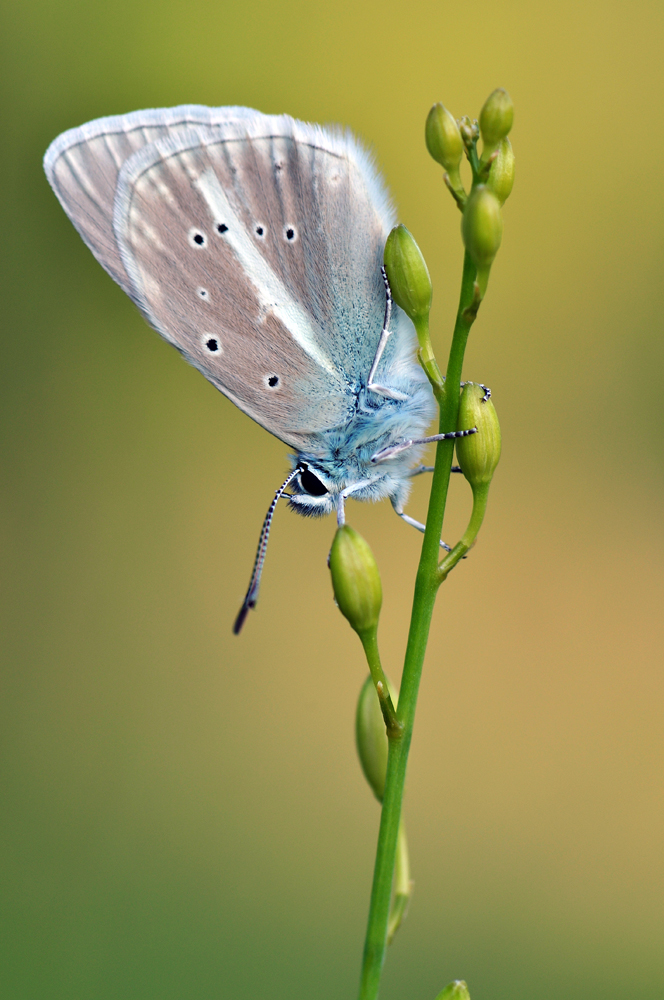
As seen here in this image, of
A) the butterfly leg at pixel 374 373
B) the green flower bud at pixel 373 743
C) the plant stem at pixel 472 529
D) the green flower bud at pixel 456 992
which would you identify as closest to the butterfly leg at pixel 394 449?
the butterfly leg at pixel 374 373

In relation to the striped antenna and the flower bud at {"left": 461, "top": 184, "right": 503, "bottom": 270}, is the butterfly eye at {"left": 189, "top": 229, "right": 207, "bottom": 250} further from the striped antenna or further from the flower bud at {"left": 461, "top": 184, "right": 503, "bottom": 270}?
the flower bud at {"left": 461, "top": 184, "right": 503, "bottom": 270}

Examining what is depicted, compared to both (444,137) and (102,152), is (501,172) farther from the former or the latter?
(102,152)

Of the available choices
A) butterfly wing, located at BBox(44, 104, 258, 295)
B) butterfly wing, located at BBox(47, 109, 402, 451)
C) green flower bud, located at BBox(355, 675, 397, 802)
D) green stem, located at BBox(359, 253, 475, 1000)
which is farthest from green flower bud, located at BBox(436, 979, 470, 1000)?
butterfly wing, located at BBox(44, 104, 258, 295)

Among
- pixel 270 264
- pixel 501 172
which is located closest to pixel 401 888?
pixel 501 172

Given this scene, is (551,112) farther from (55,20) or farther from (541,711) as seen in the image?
(541,711)

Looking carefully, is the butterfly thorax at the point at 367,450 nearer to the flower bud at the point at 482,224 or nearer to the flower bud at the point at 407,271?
the flower bud at the point at 407,271

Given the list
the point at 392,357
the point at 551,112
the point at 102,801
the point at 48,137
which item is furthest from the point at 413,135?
the point at 102,801
